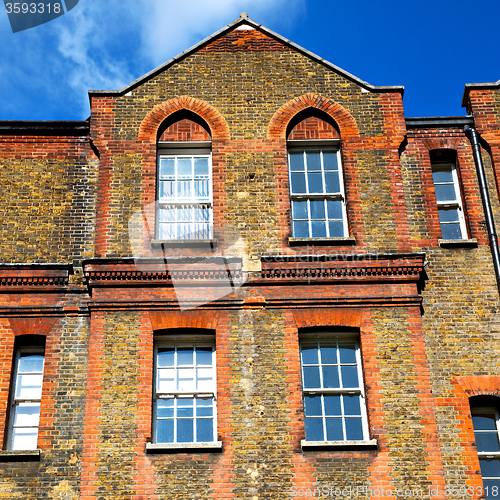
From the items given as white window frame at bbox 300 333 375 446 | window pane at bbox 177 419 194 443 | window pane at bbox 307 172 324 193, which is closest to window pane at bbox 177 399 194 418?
window pane at bbox 177 419 194 443

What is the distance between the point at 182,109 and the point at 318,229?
3.83 m

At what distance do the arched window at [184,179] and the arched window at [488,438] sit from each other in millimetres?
5952

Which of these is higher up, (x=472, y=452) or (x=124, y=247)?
(x=124, y=247)

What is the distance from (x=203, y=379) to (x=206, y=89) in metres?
6.28

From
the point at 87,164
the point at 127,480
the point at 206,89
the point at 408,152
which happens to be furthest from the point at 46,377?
the point at 408,152

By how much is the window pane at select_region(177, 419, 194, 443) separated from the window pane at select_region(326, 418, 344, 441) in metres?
2.35

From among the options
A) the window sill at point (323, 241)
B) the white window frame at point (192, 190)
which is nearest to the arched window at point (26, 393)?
the white window frame at point (192, 190)

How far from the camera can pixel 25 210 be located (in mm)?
15078

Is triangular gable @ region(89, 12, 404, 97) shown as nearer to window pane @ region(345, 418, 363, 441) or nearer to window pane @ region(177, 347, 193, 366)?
window pane @ region(177, 347, 193, 366)

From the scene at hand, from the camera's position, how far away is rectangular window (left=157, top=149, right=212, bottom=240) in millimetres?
14820

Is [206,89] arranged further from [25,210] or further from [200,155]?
[25,210]

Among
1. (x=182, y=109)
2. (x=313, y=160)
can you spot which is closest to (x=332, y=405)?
(x=313, y=160)

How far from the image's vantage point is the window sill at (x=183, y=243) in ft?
46.8

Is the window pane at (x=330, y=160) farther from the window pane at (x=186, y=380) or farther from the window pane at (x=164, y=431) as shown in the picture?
the window pane at (x=164, y=431)
